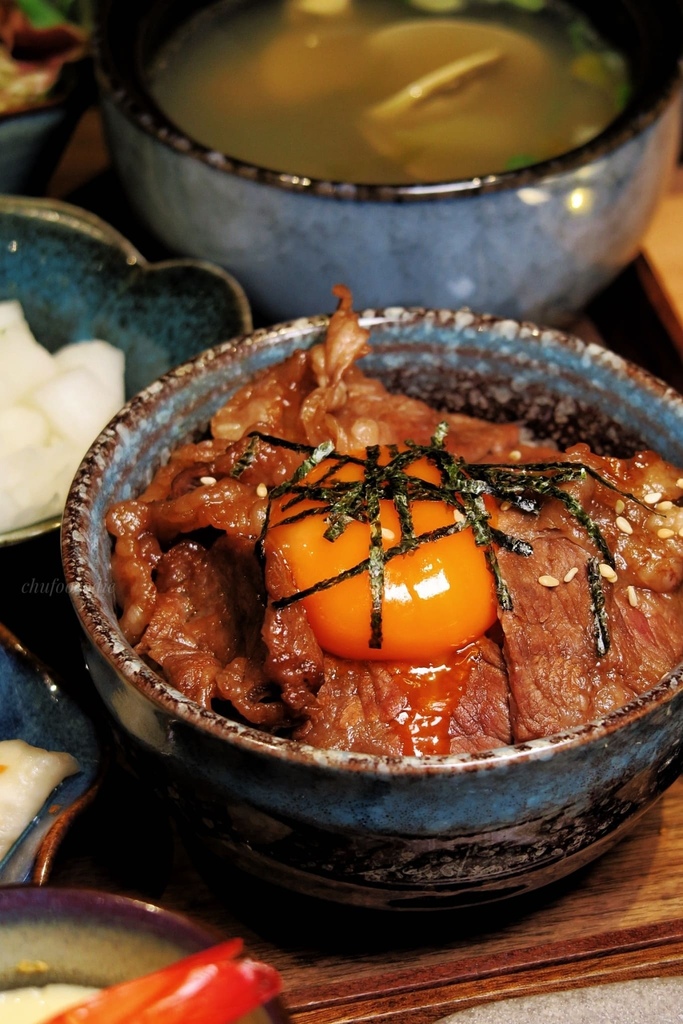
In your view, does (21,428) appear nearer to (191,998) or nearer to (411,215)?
(411,215)

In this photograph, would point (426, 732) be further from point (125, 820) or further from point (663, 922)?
point (125, 820)

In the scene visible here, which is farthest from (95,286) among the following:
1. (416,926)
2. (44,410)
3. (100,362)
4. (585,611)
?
(416,926)

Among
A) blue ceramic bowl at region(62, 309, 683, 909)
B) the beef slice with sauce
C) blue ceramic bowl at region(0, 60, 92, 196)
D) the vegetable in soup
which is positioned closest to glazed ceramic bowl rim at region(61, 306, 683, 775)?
blue ceramic bowl at region(62, 309, 683, 909)

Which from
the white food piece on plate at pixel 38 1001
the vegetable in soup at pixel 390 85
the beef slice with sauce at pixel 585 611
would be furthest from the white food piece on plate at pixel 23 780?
the vegetable in soup at pixel 390 85

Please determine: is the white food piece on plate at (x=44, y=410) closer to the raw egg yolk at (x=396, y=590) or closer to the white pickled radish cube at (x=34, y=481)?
the white pickled radish cube at (x=34, y=481)

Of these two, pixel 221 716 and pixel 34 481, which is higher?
pixel 221 716

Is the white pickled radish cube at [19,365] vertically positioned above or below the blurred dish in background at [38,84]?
below
